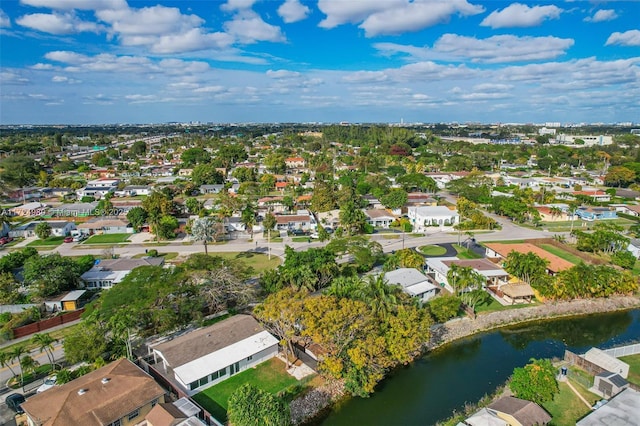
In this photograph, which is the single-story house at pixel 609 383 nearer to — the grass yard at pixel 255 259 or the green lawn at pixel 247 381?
the green lawn at pixel 247 381

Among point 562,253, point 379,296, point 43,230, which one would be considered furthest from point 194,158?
point 379,296

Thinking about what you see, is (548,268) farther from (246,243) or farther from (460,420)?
(246,243)

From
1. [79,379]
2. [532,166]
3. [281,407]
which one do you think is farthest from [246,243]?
[532,166]

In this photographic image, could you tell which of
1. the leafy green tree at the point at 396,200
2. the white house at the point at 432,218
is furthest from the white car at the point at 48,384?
the leafy green tree at the point at 396,200

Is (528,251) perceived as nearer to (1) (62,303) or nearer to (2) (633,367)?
(2) (633,367)

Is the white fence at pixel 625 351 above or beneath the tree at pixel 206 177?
beneath

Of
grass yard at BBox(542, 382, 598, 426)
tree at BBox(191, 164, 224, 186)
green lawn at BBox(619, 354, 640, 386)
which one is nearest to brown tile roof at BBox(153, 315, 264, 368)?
grass yard at BBox(542, 382, 598, 426)

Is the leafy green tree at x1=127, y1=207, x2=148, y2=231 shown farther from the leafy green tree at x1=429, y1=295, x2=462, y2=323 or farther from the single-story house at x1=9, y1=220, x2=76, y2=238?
the leafy green tree at x1=429, y1=295, x2=462, y2=323
